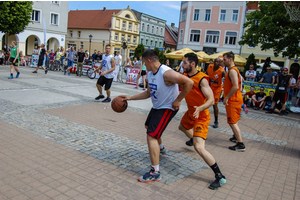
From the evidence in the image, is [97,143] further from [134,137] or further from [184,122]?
[184,122]

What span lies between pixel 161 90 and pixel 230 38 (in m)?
39.8

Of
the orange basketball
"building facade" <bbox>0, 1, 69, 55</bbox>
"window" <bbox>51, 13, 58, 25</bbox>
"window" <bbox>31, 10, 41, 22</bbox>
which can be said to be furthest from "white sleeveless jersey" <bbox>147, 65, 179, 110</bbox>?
"window" <bbox>51, 13, 58, 25</bbox>

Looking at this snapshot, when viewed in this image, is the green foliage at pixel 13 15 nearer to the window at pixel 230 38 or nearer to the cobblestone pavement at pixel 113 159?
the cobblestone pavement at pixel 113 159

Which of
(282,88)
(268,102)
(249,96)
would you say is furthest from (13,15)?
(282,88)

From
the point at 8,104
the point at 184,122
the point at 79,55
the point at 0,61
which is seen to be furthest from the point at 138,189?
the point at 0,61

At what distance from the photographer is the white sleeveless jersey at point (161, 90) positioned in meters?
3.97

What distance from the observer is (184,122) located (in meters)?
4.96

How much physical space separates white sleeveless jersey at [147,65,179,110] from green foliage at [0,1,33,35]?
25334 mm

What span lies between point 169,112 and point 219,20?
40.4 m

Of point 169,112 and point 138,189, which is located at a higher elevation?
point 169,112

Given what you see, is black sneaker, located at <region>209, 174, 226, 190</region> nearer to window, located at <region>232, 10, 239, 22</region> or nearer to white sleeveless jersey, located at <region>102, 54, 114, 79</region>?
white sleeveless jersey, located at <region>102, 54, 114, 79</region>

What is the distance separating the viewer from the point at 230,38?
134ft

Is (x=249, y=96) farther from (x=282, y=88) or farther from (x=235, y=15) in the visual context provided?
(x=235, y=15)

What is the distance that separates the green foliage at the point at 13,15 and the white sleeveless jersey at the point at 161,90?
25.3 meters
